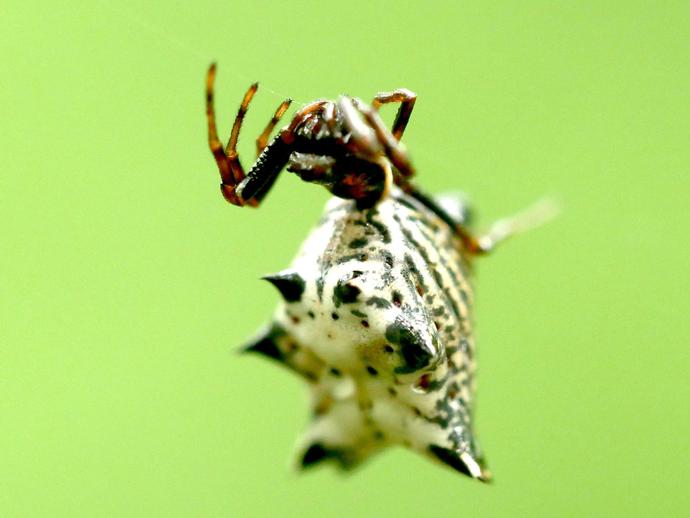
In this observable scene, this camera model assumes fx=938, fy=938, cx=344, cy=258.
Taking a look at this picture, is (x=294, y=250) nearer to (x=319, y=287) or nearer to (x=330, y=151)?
(x=319, y=287)

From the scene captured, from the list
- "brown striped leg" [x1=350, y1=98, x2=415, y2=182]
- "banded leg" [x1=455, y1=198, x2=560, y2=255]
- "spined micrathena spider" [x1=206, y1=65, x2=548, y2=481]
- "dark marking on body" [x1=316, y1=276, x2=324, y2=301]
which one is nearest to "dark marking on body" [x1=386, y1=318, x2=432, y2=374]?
"spined micrathena spider" [x1=206, y1=65, x2=548, y2=481]

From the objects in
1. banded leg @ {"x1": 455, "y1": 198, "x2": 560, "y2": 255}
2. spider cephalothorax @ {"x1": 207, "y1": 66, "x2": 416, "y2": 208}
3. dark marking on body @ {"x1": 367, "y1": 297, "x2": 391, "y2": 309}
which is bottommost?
dark marking on body @ {"x1": 367, "y1": 297, "x2": 391, "y2": 309}

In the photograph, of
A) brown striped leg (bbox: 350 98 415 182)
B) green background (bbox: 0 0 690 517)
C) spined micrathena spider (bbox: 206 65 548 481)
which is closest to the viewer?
brown striped leg (bbox: 350 98 415 182)

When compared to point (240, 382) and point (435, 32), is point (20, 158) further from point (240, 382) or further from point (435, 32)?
point (435, 32)

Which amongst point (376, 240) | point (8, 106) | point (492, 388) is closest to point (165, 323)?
point (8, 106)

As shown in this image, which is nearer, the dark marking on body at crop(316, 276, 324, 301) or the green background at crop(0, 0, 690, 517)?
the dark marking on body at crop(316, 276, 324, 301)

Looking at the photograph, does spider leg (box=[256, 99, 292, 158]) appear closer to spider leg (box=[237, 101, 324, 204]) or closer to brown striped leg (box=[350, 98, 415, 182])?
spider leg (box=[237, 101, 324, 204])

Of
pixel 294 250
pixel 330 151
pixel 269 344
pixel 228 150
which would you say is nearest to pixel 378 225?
pixel 330 151
